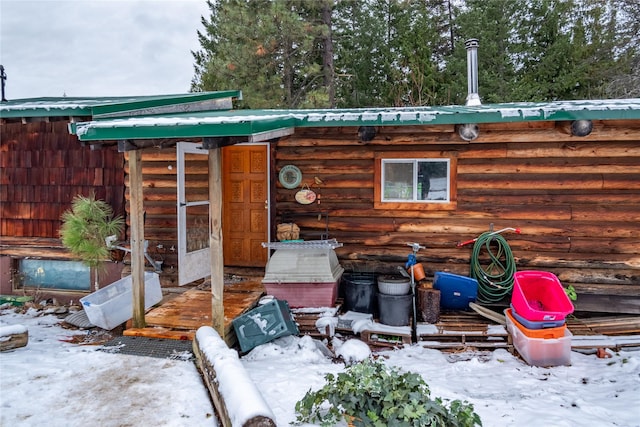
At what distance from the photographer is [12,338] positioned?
15.3 feet

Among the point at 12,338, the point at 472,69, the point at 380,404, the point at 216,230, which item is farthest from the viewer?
the point at 472,69

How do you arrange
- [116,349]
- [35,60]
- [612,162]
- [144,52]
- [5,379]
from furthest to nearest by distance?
[144,52] < [35,60] < [612,162] < [116,349] < [5,379]

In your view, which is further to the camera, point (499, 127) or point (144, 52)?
point (144, 52)

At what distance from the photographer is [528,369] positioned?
4.66 m

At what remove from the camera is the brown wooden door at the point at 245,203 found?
6.97 m

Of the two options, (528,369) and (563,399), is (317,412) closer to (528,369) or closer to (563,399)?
(563,399)

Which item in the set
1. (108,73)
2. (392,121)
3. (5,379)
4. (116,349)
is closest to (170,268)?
(116,349)

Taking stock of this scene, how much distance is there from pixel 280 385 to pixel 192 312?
1895 mm

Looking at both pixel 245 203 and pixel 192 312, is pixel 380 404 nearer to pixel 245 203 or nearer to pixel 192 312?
pixel 192 312

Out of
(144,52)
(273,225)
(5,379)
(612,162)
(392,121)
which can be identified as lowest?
(5,379)

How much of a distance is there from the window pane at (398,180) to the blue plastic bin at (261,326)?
236cm

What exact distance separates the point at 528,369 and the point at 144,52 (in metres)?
25.1

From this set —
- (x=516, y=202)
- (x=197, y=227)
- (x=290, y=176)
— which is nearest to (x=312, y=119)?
(x=290, y=176)

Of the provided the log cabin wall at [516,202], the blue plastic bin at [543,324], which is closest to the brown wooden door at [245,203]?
the log cabin wall at [516,202]
